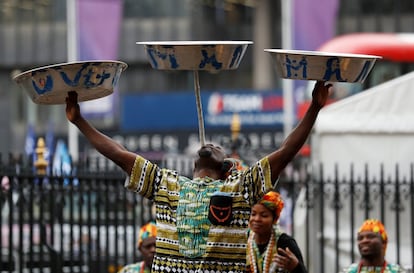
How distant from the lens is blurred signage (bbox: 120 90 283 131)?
1565 inches

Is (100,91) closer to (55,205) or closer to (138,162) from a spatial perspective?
(138,162)

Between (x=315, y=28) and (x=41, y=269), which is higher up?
(x=315, y=28)

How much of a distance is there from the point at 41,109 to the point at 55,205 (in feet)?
120

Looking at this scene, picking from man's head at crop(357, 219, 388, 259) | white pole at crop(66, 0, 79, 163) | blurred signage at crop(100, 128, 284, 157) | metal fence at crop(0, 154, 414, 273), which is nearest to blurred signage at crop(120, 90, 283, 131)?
blurred signage at crop(100, 128, 284, 157)

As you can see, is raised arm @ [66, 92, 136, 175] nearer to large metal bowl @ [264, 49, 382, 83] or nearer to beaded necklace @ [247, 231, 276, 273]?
large metal bowl @ [264, 49, 382, 83]

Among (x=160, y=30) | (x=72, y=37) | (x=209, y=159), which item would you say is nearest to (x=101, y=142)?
(x=209, y=159)

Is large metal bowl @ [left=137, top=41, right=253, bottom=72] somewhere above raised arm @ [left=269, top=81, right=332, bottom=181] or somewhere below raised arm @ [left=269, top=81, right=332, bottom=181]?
above

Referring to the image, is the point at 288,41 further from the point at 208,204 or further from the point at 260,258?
the point at 208,204

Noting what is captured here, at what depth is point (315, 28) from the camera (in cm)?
2536

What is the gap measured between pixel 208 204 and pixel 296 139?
20.5 inches

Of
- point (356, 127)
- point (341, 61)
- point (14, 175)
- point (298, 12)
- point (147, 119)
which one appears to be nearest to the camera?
point (341, 61)

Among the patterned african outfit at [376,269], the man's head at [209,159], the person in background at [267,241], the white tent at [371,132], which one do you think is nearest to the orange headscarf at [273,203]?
the person in background at [267,241]

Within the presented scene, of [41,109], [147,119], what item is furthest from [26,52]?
[147,119]

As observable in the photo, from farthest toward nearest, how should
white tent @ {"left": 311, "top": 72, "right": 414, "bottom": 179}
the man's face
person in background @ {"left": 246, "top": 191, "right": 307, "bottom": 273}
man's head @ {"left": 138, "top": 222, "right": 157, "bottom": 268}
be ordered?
white tent @ {"left": 311, "top": 72, "right": 414, "bottom": 179} → man's head @ {"left": 138, "top": 222, "right": 157, "bottom": 268} → the man's face → person in background @ {"left": 246, "top": 191, "right": 307, "bottom": 273}
